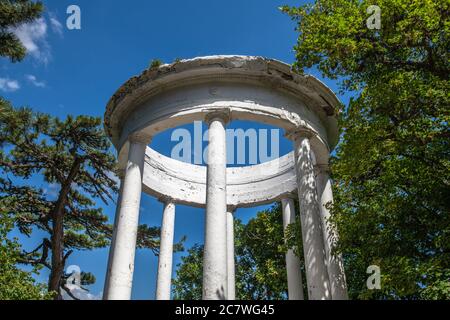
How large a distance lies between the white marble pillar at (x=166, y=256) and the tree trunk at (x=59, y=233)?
7646mm

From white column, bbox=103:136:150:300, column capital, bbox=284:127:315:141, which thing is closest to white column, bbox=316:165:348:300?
column capital, bbox=284:127:315:141

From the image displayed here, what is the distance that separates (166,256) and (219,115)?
13123 millimetres

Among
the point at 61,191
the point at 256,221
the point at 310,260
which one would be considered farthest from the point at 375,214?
the point at 61,191

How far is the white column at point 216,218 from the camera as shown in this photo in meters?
16.5

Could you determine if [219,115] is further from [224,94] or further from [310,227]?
[310,227]

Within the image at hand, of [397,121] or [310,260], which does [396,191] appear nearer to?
[397,121]

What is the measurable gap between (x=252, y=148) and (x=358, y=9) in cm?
1430

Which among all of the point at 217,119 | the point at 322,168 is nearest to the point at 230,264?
the point at 322,168

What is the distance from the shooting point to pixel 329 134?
25.4m

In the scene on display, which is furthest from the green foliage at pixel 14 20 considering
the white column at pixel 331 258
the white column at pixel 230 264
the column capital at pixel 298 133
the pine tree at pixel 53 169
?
the white column at pixel 331 258

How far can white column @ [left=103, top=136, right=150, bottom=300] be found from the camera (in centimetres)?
1862

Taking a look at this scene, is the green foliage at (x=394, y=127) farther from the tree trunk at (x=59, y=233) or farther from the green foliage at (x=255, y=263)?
the tree trunk at (x=59, y=233)

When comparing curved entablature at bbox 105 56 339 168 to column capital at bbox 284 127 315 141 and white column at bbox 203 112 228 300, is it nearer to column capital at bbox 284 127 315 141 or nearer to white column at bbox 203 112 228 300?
column capital at bbox 284 127 315 141
